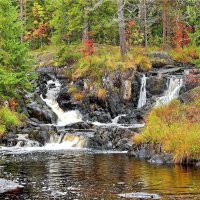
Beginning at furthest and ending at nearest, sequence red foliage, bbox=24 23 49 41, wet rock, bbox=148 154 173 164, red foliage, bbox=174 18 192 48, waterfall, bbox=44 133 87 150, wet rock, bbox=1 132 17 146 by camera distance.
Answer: red foliage, bbox=24 23 49 41 < red foliage, bbox=174 18 192 48 < wet rock, bbox=1 132 17 146 < waterfall, bbox=44 133 87 150 < wet rock, bbox=148 154 173 164

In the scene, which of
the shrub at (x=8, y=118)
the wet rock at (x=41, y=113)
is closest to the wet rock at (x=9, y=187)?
the shrub at (x=8, y=118)

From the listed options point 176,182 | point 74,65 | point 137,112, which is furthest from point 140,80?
point 176,182

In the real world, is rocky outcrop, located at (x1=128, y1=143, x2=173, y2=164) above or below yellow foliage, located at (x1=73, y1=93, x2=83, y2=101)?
below

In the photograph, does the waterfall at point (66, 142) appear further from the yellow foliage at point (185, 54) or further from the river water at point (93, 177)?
the yellow foliage at point (185, 54)

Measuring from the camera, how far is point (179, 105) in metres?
28.7

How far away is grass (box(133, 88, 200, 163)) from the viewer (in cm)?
2153

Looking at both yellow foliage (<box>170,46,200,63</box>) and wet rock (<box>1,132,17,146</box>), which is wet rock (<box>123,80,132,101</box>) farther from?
wet rock (<box>1,132,17,146</box>)

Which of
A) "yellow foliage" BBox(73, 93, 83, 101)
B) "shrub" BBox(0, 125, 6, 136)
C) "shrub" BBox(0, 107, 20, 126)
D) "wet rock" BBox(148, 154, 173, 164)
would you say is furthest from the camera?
"yellow foliage" BBox(73, 93, 83, 101)

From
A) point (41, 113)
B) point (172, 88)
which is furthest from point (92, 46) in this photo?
point (41, 113)

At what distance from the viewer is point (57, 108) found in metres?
40.2

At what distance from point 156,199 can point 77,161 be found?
8.92 m

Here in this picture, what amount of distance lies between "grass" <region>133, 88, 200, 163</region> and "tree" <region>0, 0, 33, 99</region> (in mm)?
11176

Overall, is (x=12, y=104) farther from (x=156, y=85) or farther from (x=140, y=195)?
(x=140, y=195)

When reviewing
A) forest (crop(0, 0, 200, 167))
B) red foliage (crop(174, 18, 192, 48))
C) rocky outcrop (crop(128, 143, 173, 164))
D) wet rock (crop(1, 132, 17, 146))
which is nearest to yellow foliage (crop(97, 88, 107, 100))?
forest (crop(0, 0, 200, 167))
